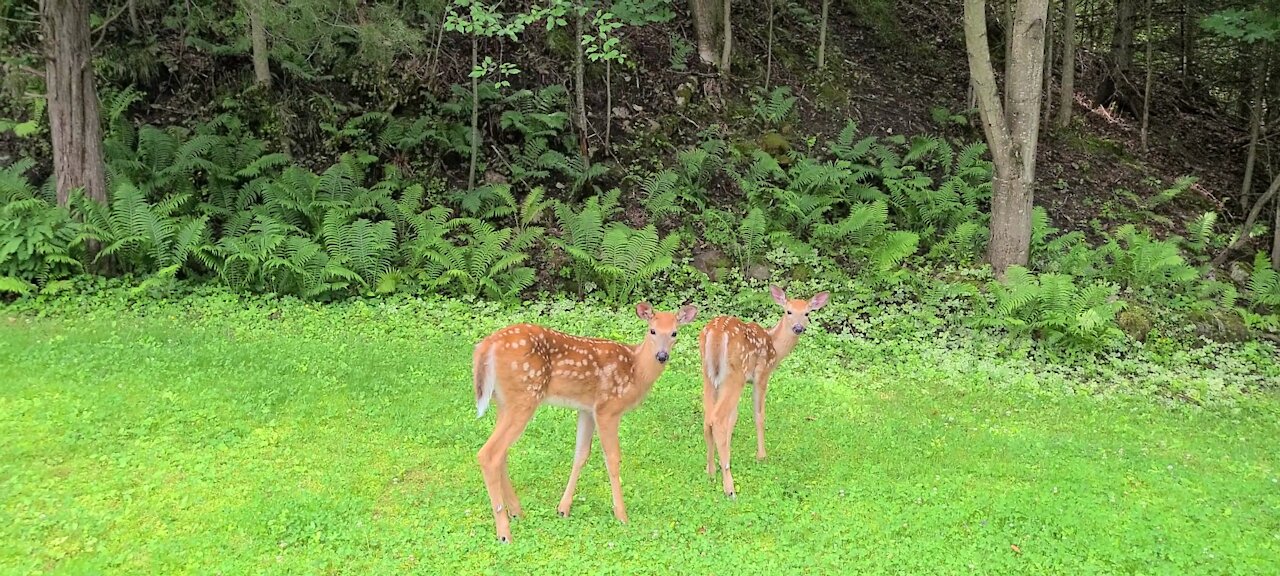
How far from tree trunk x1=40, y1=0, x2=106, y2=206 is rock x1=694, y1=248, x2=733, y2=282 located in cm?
673

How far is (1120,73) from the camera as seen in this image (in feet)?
52.5

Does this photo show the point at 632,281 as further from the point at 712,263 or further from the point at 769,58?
the point at 769,58

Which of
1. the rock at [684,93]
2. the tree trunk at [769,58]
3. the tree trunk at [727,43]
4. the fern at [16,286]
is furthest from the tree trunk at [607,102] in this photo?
the fern at [16,286]

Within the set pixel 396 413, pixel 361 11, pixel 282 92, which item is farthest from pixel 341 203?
pixel 396 413

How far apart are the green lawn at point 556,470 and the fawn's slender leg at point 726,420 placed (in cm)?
17

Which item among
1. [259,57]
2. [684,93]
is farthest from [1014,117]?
[259,57]

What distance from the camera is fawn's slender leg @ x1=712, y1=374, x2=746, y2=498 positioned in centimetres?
488

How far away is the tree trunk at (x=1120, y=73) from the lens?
15.9 metres

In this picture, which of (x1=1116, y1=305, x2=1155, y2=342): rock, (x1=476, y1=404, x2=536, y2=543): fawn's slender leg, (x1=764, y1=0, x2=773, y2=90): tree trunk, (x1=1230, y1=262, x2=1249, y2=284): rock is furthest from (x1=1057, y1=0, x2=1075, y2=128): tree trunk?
(x1=476, y1=404, x2=536, y2=543): fawn's slender leg

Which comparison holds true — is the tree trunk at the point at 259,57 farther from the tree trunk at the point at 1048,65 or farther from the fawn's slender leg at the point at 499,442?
the tree trunk at the point at 1048,65

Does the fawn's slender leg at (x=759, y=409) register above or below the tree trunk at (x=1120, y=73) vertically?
below

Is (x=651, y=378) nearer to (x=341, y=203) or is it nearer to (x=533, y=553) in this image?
(x=533, y=553)

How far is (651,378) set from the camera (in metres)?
4.43

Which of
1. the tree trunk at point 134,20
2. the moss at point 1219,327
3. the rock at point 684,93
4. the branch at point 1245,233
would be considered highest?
the tree trunk at point 134,20
